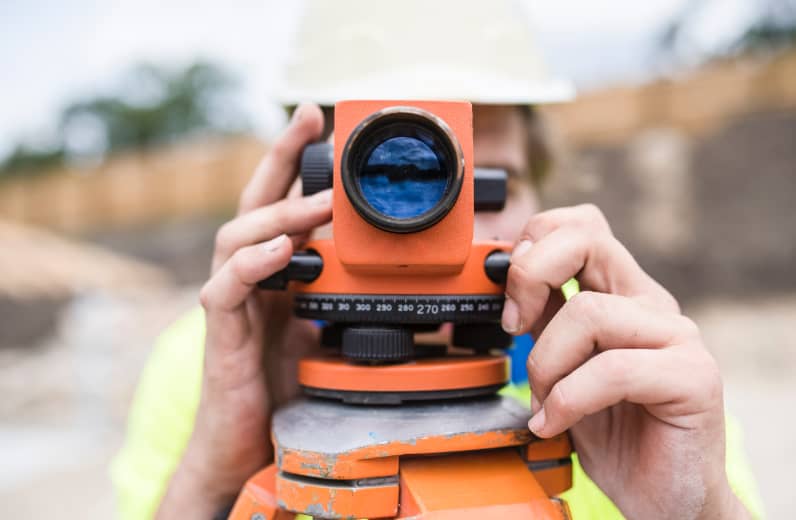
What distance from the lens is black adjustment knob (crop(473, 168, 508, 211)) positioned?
97 centimetres

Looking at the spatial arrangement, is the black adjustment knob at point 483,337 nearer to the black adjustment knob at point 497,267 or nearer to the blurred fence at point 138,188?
the black adjustment knob at point 497,267

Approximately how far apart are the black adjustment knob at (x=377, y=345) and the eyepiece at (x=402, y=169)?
0.14 meters

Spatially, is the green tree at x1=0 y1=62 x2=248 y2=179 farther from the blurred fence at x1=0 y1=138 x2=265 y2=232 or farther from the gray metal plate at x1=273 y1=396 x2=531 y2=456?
the gray metal plate at x1=273 y1=396 x2=531 y2=456

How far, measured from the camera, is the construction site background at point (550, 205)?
516 cm

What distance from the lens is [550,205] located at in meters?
6.42

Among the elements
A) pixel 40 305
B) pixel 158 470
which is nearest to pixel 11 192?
pixel 40 305

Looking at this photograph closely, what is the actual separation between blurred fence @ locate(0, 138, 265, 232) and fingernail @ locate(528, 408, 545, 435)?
11.5 meters

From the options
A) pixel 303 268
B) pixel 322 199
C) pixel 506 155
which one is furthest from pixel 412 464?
pixel 506 155

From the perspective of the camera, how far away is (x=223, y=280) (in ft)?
3.12

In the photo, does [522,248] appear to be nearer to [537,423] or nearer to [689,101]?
[537,423]

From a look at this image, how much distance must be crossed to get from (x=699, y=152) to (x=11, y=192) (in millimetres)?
14464

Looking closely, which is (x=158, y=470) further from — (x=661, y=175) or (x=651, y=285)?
(x=661, y=175)

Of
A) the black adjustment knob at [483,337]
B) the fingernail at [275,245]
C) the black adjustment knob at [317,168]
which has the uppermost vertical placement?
the black adjustment knob at [317,168]

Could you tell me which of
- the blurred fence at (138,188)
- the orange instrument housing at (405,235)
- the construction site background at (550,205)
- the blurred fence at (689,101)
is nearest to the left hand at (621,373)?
the orange instrument housing at (405,235)
